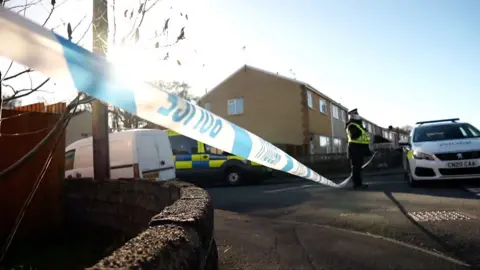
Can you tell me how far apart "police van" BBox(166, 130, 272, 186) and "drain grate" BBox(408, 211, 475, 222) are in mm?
9496

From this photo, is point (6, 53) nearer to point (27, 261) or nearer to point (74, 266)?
point (74, 266)

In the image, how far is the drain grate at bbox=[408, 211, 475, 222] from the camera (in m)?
4.90

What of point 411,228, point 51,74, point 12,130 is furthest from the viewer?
point 12,130

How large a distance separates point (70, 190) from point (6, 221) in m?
1.11

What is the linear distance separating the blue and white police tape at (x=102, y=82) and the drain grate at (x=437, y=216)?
2.61 m

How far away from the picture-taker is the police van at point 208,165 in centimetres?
1466

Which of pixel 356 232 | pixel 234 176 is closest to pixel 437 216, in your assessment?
pixel 356 232

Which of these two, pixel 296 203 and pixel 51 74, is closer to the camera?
pixel 51 74

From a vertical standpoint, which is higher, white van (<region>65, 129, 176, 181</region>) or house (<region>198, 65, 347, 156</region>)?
house (<region>198, 65, 347, 156</region>)

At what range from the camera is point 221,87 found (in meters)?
30.6

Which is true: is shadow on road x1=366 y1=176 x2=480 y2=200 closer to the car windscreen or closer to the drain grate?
the car windscreen

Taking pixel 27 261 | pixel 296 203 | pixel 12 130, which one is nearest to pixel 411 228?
pixel 296 203

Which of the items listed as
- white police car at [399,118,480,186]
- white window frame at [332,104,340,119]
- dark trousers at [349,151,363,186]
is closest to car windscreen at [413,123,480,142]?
white police car at [399,118,480,186]

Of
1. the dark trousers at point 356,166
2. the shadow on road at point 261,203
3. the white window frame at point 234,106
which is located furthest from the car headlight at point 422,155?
the white window frame at point 234,106
